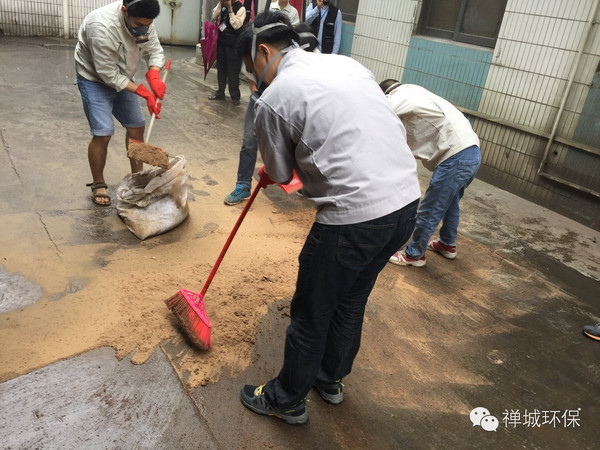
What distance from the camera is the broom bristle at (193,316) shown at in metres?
2.34

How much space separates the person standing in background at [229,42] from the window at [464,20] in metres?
2.55

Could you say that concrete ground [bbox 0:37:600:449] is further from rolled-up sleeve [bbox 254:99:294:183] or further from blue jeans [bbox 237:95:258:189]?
rolled-up sleeve [bbox 254:99:294:183]

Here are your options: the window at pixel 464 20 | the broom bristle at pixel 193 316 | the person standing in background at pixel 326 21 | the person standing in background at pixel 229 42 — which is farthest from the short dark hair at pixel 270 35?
the person standing in background at pixel 326 21

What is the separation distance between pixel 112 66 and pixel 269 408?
262 centimetres

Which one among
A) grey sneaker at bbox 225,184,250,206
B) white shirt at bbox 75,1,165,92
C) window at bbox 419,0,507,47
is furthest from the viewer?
window at bbox 419,0,507,47

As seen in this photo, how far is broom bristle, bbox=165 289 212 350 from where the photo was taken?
7.68 ft

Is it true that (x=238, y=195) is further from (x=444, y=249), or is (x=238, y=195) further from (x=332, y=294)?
(x=332, y=294)

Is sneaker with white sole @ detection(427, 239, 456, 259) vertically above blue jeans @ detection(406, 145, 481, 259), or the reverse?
blue jeans @ detection(406, 145, 481, 259)

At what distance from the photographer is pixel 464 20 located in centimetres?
600

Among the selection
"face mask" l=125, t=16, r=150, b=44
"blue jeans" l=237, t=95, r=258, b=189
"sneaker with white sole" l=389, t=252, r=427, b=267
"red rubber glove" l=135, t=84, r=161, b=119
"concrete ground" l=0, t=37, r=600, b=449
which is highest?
"face mask" l=125, t=16, r=150, b=44

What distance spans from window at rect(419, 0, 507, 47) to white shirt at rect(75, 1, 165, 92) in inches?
165

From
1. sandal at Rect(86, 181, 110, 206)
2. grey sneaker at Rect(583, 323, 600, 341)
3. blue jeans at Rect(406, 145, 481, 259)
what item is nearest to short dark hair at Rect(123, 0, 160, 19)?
sandal at Rect(86, 181, 110, 206)

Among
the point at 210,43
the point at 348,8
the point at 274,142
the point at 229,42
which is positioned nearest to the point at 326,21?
the point at 348,8

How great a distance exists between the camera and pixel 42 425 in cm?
191
